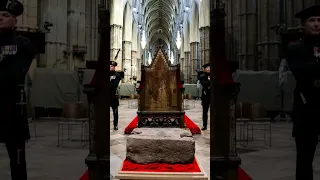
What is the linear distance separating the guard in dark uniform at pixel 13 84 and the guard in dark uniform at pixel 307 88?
261 centimetres

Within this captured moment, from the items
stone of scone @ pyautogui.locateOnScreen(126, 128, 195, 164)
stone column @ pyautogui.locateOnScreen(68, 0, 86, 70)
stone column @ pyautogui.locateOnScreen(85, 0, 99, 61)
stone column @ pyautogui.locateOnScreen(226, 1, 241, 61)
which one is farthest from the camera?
stone column @ pyautogui.locateOnScreen(226, 1, 241, 61)

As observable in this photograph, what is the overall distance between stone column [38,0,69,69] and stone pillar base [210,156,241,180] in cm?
1267

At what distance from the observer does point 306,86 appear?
2924 millimetres

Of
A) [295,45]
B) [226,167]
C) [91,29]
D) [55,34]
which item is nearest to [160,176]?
[226,167]

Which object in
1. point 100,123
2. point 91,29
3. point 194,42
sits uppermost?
point 194,42

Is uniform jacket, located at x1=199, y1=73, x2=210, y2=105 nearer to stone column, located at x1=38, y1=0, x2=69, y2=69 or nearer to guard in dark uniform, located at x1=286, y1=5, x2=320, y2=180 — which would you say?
guard in dark uniform, located at x1=286, y1=5, x2=320, y2=180

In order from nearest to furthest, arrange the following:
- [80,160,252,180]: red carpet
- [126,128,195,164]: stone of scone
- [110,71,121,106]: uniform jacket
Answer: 1. [80,160,252,180]: red carpet
2. [126,128,195,164]: stone of scone
3. [110,71,121,106]: uniform jacket

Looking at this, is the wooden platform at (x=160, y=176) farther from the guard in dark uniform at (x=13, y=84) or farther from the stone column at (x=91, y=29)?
the stone column at (x=91, y=29)

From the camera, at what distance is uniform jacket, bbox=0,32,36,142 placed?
112 inches

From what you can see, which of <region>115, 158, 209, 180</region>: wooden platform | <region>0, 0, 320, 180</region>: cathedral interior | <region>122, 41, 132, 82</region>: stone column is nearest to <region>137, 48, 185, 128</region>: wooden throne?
<region>0, 0, 320, 180</region>: cathedral interior

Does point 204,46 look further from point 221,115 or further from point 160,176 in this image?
point 221,115

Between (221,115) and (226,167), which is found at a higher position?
(221,115)

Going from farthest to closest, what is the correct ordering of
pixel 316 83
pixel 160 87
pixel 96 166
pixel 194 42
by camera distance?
pixel 194 42, pixel 160 87, pixel 96 166, pixel 316 83

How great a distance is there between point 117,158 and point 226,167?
2.43 meters
